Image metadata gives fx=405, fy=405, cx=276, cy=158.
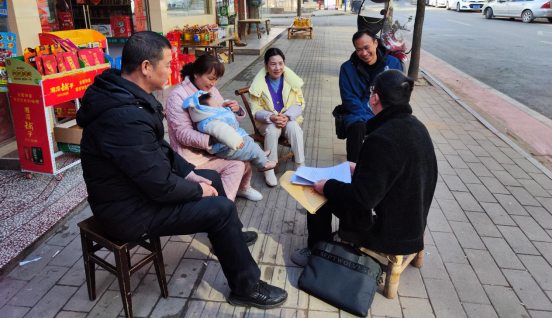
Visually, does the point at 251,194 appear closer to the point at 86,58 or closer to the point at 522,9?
the point at 86,58

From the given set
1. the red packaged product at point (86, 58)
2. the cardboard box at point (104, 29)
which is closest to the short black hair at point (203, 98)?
the red packaged product at point (86, 58)

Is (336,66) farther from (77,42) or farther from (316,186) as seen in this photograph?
Answer: (316,186)

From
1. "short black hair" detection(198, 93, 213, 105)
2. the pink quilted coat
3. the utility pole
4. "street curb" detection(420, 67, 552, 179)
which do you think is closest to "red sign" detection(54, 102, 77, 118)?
the pink quilted coat

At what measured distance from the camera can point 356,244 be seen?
2592 mm

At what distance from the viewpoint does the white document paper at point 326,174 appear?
8.65ft

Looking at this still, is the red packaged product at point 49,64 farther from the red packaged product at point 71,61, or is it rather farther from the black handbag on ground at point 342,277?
the black handbag on ground at point 342,277

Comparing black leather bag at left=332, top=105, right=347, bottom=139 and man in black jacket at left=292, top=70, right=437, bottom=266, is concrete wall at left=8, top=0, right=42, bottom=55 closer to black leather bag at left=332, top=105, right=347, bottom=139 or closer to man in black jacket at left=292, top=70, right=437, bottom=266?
black leather bag at left=332, top=105, right=347, bottom=139

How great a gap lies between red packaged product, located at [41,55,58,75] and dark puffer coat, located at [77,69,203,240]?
6.80 ft

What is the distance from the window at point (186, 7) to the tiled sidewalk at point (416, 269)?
21.6ft

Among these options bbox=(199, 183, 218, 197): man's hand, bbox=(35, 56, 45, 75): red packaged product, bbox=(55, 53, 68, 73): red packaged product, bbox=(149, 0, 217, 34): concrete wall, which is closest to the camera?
bbox=(199, 183, 218, 197): man's hand

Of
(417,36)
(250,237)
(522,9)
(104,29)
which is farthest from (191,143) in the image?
(522,9)

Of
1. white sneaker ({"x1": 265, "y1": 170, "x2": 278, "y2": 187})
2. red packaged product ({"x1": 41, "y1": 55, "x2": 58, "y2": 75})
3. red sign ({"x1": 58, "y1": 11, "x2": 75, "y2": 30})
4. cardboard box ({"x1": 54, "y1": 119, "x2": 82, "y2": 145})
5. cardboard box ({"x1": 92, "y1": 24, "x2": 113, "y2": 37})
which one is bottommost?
white sneaker ({"x1": 265, "y1": 170, "x2": 278, "y2": 187})

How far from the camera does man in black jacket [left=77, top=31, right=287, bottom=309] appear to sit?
2010 mm

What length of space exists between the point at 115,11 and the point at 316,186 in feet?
23.2
